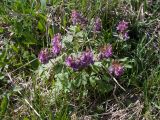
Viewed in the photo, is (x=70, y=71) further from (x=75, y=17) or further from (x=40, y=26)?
(x=40, y=26)

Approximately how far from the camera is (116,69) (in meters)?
2.48

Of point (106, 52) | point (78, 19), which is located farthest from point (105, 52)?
point (78, 19)

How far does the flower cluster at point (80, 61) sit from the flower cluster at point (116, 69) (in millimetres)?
149

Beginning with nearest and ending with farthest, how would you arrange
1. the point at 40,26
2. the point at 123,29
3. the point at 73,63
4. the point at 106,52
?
the point at 73,63, the point at 106,52, the point at 123,29, the point at 40,26

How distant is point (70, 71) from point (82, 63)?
144mm

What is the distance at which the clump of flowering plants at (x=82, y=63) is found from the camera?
245 cm

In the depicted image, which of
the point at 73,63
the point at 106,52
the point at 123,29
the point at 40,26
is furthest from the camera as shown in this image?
the point at 40,26

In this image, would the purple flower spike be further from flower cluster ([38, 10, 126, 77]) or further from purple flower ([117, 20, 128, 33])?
purple flower ([117, 20, 128, 33])

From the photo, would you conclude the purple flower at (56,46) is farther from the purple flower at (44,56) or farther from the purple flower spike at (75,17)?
the purple flower spike at (75,17)

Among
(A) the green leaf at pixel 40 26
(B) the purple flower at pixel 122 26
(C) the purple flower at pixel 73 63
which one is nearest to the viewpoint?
(C) the purple flower at pixel 73 63

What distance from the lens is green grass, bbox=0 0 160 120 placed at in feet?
8.29

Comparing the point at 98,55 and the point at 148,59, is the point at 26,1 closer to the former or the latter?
the point at 98,55

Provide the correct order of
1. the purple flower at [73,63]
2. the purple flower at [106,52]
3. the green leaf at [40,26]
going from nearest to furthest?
the purple flower at [73,63], the purple flower at [106,52], the green leaf at [40,26]

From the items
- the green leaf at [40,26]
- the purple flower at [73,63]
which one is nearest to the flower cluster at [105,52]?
the purple flower at [73,63]
